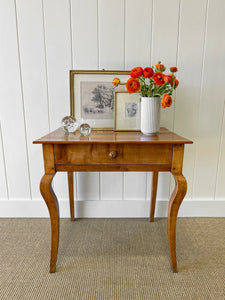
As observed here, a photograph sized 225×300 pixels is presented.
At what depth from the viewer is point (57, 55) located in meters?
1.37

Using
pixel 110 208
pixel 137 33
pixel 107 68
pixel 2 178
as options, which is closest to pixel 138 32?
pixel 137 33

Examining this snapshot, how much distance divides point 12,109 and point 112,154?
0.86 metres

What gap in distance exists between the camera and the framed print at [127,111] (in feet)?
4.18

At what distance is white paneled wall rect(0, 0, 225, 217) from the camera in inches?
52.2

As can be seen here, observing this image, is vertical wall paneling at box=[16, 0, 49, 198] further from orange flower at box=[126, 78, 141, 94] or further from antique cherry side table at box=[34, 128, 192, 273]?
orange flower at box=[126, 78, 141, 94]

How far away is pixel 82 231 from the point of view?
144 cm

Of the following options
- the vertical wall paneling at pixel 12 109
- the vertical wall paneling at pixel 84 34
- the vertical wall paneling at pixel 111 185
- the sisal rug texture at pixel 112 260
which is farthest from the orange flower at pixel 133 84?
the sisal rug texture at pixel 112 260

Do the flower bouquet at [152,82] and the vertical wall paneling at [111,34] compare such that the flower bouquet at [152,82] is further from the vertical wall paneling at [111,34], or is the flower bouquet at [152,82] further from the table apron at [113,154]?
the vertical wall paneling at [111,34]

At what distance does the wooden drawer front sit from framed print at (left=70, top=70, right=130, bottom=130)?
1.23 feet

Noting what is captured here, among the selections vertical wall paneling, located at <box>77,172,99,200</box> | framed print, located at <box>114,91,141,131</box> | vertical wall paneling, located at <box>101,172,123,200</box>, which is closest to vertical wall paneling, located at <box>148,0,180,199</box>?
framed print, located at <box>114,91,141,131</box>

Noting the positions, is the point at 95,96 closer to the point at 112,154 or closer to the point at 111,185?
the point at 112,154

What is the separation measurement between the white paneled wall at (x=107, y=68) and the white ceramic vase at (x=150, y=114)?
1.17ft

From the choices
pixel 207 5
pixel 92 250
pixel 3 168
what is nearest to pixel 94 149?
pixel 92 250

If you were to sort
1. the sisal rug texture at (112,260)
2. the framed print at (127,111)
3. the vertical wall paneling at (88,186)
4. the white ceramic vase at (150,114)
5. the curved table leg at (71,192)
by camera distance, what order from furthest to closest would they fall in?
1. the vertical wall paneling at (88,186)
2. the curved table leg at (71,192)
3. the framed print at (127,111)
4. the white ceramic vase at (150,114)
5. the sisal rug texture at (112,260)
